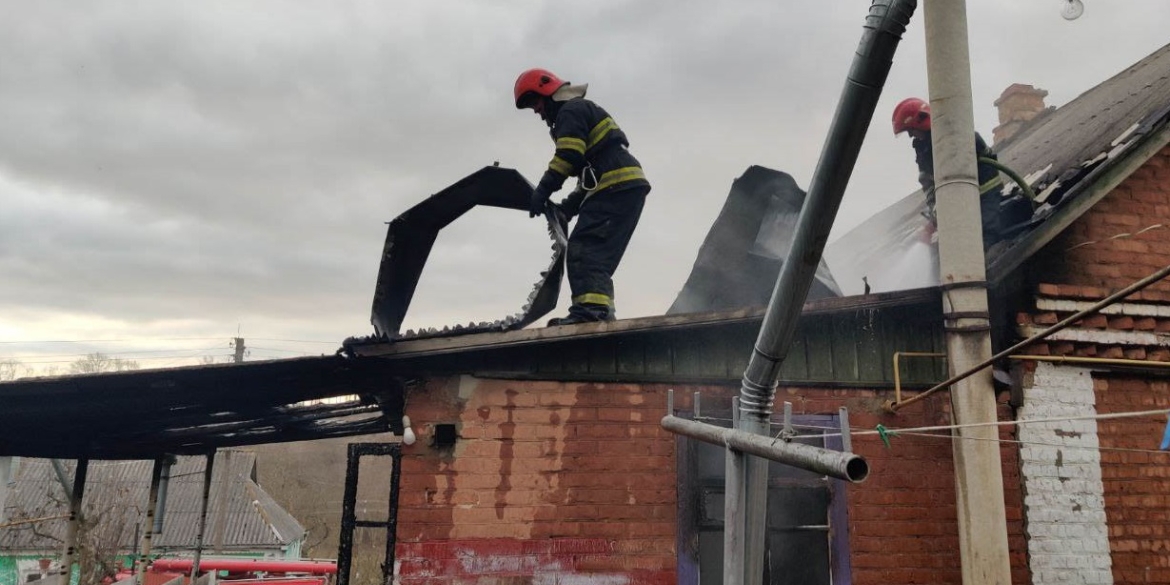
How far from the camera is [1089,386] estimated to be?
538 cm

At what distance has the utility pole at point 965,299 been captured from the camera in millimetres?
4578

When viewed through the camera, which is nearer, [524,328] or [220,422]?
[524,328]

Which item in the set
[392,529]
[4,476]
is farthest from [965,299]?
[4,476]

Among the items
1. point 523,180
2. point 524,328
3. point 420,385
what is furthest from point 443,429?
point 523,180

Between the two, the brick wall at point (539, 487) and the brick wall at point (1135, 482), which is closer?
the brick wall at point (539, 487)

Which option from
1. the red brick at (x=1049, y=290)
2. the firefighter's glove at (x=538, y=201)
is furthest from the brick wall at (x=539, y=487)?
the red brick at (x=1049, y=290)

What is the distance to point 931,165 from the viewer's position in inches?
266

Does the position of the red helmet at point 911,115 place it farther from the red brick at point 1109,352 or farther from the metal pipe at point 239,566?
the metal pipe at point 239,566

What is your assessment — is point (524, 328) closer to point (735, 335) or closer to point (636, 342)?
point (636, 342)

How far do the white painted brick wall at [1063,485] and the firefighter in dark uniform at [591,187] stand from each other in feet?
10.2

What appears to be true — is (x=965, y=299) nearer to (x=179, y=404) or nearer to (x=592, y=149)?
(x=592, y=149)

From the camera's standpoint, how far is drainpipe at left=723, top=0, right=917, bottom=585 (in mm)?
1896

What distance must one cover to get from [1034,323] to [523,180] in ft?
12.6

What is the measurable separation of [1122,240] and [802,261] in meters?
4.99
